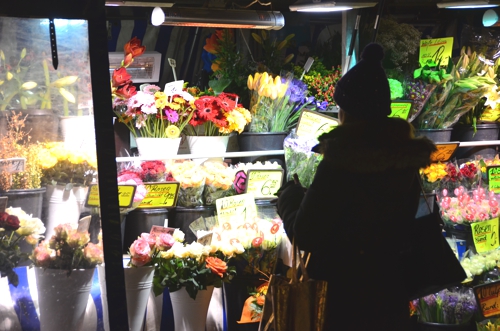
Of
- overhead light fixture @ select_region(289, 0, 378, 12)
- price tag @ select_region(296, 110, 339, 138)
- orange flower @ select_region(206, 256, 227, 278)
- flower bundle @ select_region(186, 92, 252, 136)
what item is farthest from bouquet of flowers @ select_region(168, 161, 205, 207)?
overhead light fixture @ select_region(289, 0, 378, 12)

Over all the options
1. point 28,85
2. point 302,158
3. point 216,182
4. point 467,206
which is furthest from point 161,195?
point 467,206

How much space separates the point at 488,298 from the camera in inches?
151

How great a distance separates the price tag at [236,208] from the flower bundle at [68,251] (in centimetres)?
119

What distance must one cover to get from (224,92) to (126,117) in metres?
0.64

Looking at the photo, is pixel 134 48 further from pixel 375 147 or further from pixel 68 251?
pixel 375 147

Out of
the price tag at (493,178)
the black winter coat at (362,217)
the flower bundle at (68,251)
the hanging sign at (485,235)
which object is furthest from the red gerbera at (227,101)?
the price tag at (493,178)

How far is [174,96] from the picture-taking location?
362cm

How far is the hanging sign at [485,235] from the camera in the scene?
4.11m

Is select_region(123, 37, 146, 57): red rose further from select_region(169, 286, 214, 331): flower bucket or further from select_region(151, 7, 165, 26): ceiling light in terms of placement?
select_region(169, 286, 214, 331): flower bucket

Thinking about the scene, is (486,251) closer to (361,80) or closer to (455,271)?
(455,271)

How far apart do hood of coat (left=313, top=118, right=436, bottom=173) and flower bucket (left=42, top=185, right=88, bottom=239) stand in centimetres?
93

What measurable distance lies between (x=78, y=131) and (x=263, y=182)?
5.21ft

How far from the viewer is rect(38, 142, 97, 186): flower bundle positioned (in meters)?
2.26

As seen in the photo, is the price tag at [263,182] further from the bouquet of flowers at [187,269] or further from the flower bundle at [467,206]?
the flower bundle at [467,206]
